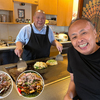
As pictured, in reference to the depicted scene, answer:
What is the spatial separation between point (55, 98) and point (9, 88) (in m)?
0.35

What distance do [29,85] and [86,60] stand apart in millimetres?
450

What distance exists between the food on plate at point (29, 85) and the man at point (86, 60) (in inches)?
8.6

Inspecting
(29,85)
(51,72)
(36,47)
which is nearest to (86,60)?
(29,85)

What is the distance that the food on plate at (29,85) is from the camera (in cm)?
73

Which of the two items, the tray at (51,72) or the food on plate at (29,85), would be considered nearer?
the food on plate at (29,85)

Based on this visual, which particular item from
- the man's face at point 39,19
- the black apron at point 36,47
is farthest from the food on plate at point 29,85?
the man's face at point 39,19

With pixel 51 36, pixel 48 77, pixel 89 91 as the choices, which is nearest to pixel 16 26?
pixel 51 36

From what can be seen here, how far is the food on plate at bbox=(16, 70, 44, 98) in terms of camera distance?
28.6 inches

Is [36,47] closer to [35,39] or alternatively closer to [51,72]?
[35,39]

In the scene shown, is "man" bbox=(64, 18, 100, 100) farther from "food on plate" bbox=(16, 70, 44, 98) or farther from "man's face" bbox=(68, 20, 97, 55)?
"food on plate" bbox=(16, 70, 44, 98)

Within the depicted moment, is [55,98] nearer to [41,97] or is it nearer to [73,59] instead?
[41,97]

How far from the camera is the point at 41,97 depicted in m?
0.76

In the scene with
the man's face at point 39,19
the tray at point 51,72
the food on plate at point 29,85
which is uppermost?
the man's face at point 39,19

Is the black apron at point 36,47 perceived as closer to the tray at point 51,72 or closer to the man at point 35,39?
the man at point 35,39
